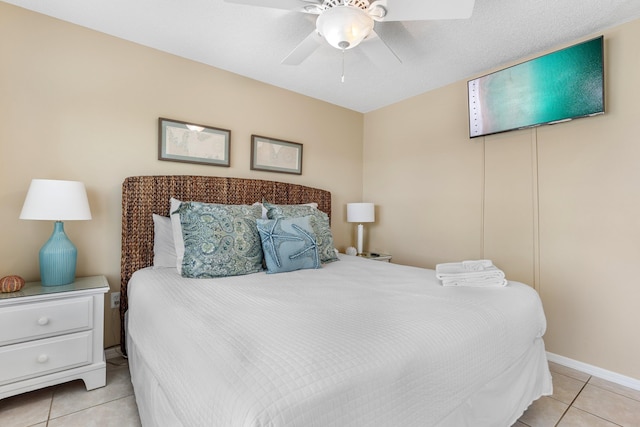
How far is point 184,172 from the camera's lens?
263cm

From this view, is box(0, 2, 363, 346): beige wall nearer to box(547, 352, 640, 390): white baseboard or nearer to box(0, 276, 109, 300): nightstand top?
box(0, 276, 109, 300): nightstand top

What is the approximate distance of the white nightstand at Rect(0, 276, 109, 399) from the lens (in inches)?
64.7

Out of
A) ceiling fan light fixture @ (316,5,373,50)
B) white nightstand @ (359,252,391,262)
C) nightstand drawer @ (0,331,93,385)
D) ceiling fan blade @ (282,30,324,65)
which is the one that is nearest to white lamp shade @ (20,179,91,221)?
nightstand drawer @ (0,331,93,385)

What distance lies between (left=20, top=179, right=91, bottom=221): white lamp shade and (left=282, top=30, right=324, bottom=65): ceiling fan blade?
5.34 feet

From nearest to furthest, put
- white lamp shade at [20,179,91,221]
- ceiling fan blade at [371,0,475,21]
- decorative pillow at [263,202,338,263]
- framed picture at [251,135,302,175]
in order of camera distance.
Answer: ceiling fan blade at [371,0,475,21]
white lamp shade at [20,179,91,221]
decorative pillow at [263,202,338,263]
framed picture at [251,135,302,175]

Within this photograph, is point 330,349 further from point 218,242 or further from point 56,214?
point 56,214

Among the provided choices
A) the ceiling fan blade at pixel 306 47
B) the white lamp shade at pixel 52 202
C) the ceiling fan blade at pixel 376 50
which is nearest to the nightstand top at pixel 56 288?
the white lamp shade at pixel 52 202

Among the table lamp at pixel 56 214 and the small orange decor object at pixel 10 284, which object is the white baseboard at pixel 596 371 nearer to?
the table lamp at pixel 56 214

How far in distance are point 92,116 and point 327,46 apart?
1830mm

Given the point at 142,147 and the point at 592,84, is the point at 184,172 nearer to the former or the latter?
the point at 142,147

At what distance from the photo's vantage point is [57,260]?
1866mm

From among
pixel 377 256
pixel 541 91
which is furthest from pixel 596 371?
pixel 541 91

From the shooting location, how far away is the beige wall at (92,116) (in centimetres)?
198

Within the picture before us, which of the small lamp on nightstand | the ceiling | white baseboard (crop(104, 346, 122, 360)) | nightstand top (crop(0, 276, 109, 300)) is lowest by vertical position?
white baseboard (crop(104, 346, 122, 360))
